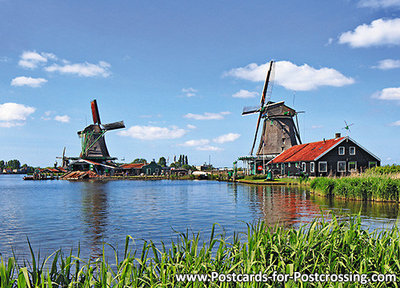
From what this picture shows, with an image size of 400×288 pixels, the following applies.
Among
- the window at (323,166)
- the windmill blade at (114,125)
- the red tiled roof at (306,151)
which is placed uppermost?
the windmill blade at (114,125)

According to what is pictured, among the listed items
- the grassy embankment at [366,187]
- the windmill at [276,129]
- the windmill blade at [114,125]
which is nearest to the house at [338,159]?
the windmill at [276,129]

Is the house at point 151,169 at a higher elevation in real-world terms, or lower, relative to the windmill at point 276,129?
lower

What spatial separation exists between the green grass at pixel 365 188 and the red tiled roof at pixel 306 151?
1780 cm

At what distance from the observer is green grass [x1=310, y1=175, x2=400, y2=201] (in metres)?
19.7

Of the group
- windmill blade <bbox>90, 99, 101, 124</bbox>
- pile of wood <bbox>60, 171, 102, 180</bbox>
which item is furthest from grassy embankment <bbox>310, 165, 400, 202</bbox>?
windmill blade <bbox>90, 99, 101, 124</bbox>

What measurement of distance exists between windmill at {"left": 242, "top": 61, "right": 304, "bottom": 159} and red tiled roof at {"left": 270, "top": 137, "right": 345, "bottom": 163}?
2.65 metres

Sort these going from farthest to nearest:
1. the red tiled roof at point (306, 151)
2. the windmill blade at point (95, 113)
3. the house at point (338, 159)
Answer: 1. the windmill blade at point (95, 113)
2. the red tiled roof at point (306, 151)
3. the house at point (338, 159)

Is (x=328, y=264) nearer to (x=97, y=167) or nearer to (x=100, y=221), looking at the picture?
(x=100, y=221)

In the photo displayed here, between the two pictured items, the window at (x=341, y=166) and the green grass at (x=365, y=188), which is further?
the window at (x=341, y=166)

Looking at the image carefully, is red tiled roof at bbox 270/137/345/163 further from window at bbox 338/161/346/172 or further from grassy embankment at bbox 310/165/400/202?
grassy embankment at bbox 310/165/400/202

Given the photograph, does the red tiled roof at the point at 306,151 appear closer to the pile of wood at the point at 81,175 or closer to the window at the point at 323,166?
the window at the point at 323,166

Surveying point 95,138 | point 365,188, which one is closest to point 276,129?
point 365,188

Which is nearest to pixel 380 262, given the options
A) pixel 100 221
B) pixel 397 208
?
pixel 100 221

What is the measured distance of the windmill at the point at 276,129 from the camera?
187ft
